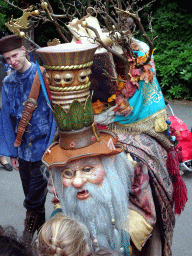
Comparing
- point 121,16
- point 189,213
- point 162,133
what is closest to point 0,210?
point 189,213

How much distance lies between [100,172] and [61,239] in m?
0.60

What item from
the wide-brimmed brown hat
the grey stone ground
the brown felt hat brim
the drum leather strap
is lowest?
the grey stone ground

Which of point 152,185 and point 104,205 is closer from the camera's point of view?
point 104,205

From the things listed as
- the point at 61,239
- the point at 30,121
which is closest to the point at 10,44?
the point at 30,121

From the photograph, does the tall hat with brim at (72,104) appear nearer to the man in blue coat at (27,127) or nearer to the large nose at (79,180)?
the large nose at (79,180)

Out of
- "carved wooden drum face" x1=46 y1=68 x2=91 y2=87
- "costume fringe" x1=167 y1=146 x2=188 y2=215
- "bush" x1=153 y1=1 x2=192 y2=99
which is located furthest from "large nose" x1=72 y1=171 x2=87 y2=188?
"bush" x1=153 y1=1 x2=192 y2=99

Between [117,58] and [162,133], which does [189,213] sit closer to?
[162,133]

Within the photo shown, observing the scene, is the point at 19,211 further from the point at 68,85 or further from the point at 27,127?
the point at 68,85

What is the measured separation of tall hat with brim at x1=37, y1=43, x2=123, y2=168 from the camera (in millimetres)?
2199

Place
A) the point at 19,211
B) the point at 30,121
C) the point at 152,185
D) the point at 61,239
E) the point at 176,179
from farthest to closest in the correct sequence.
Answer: the point at 19,211, the point at 30,121, the point at 176,179, the point at 152,185, the point at 61,239

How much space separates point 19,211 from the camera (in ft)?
16.3

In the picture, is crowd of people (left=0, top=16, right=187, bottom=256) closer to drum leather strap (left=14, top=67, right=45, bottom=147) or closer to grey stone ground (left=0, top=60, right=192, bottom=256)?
drum leather strap (left=14, top=67, right=45, bottom=147)

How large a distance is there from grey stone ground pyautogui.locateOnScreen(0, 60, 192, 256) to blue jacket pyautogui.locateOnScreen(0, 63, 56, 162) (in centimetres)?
83

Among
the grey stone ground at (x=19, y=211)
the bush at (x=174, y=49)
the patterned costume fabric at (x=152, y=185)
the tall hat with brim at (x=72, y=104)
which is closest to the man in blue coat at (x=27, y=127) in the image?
the grey stone ground at (x=19, y=211)
